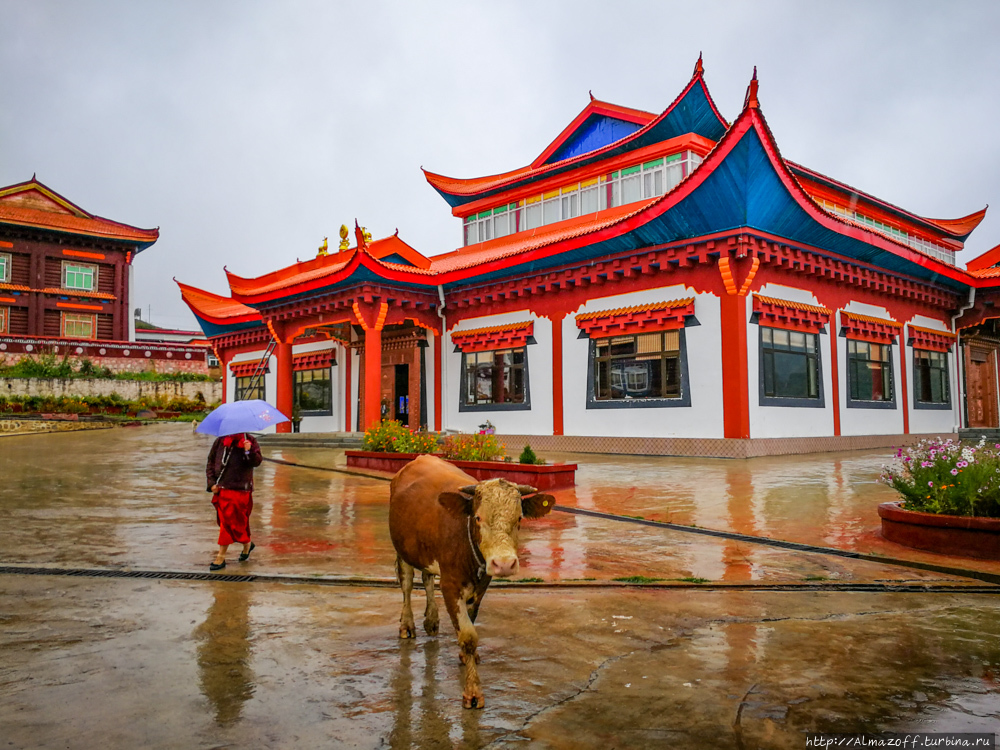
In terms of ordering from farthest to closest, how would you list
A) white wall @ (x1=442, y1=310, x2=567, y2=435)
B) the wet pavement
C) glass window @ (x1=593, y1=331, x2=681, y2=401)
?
white wall @ (x1=442, y1=310, x2=567, y2=435) < glass window @ (x1=593, y1=331, x2=681, y2=401) < the wet pavement

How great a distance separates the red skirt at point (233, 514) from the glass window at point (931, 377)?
19390 millimetres

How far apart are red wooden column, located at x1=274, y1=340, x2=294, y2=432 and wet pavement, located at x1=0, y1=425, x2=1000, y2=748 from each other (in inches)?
628

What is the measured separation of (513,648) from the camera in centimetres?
398

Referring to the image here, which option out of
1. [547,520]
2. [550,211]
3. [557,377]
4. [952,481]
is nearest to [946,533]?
[952,481]

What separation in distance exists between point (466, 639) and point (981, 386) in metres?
24.7

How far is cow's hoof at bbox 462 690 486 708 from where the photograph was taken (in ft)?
10.4

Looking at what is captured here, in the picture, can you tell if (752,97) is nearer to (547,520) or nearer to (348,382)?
(547,520)

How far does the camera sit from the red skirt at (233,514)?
20.4 ft

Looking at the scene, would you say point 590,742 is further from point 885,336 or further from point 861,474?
point 885,336

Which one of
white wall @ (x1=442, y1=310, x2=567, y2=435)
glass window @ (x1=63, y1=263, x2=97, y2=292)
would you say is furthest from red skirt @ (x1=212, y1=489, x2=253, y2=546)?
glass window @ (x1=63, y1=263, x2=97, y2=292)

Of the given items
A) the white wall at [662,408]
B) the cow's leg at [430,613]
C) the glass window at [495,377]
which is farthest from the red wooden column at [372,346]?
the cow's leg at [430,613]

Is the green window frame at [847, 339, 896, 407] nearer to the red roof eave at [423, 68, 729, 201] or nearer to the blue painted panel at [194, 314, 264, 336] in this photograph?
the red roof eave at [423, 68, 729, 201]

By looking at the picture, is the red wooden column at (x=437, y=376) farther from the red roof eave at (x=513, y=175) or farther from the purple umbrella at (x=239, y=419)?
the purple umbrella at (x=239, y=419)

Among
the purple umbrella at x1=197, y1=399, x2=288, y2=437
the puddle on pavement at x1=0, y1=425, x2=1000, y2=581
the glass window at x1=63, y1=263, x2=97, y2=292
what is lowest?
the puddle on pavement at x1=0, y1=425, x2=1000, y2=581
